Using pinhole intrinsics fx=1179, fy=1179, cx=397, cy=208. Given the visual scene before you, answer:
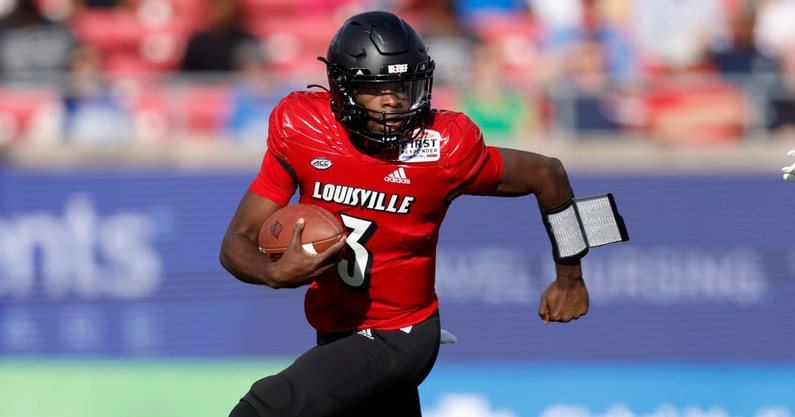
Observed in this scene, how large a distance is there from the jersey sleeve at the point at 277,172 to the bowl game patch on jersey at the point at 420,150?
43cm

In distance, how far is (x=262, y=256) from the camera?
4.20 metres

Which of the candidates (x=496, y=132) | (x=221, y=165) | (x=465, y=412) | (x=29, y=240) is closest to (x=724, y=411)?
(x=465, y=412)

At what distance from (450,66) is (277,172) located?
19.4 feet

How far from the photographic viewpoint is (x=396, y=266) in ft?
14.5

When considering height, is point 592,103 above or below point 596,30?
below

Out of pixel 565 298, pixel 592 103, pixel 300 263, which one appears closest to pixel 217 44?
pixel 592 103

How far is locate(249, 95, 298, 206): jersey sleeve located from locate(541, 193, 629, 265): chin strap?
105 centimetres

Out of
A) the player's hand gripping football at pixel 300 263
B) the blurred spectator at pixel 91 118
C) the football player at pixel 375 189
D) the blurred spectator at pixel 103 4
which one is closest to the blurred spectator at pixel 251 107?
the blurred spectator at pixel 91 118

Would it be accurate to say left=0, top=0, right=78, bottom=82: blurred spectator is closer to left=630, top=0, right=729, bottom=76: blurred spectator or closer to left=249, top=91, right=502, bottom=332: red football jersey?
left=630, top=0, right=729, bottom=76: blurred spectator

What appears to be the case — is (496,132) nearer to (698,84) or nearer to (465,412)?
(698,84)

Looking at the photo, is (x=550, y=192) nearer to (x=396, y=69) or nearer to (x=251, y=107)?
(x=396, y=69)

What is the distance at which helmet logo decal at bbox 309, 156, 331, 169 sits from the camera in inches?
171

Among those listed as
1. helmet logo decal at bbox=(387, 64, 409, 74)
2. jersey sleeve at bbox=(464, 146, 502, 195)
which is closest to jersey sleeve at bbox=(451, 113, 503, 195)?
jersey sleeve at bbox=(464, 146, 502, 195)

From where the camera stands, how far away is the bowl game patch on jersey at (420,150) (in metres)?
4.36
